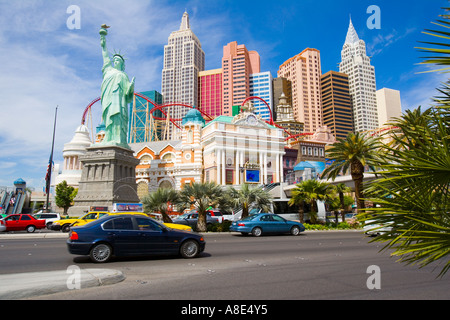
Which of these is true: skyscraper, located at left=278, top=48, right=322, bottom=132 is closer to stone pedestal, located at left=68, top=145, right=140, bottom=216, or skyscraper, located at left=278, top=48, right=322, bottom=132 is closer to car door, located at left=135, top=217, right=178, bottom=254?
stone pedestal, located at left=68, top=145, right=140, bottom=216

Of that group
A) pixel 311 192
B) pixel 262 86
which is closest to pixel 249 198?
pixel 311 192

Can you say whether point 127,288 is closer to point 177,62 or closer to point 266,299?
point 266,299

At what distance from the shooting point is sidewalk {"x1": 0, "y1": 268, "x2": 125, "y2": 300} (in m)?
5.59

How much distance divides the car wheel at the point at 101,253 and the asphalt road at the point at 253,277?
24cm

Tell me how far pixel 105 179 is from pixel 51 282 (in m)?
42.5

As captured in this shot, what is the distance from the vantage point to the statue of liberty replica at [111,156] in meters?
45.7

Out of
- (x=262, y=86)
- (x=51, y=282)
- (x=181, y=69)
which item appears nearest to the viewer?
(x=51, y=282)

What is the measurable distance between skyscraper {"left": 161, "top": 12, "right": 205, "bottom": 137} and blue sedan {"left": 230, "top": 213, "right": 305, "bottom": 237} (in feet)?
474

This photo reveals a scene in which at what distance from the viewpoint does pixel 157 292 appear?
602 centimetres

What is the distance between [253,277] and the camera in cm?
742

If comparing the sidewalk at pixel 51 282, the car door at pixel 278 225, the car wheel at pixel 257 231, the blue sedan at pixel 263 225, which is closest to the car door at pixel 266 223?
the blue sedan at pixel 263 225

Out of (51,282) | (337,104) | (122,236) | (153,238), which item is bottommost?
(51,282)

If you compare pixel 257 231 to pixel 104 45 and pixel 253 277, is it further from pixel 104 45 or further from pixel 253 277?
pixel 104 45

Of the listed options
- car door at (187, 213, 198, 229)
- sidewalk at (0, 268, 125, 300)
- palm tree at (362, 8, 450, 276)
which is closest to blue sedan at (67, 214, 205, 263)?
sidewalk at (0, 268, 125, 300)
